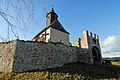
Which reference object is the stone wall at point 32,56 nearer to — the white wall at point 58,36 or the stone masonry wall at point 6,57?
the stone masonry wall at point 6,57

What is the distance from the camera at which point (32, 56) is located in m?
11.7

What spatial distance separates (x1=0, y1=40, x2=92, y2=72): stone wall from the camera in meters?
10.9

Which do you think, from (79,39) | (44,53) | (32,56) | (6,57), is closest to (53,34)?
(79,39)

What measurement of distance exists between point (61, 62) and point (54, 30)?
20.2ft

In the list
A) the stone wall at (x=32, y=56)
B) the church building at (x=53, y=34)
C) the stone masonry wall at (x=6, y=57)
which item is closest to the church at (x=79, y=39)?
the church building at (x=53, y=34)

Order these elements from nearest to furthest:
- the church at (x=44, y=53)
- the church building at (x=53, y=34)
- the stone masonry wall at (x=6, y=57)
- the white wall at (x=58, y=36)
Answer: the stone masonry wall at (x=6, y=57) < the church at (x=44, y=53) < the church building at (x=53, y=34) < the white wall at (x=58, y=36)

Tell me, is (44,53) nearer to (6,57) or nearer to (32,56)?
(32,56)

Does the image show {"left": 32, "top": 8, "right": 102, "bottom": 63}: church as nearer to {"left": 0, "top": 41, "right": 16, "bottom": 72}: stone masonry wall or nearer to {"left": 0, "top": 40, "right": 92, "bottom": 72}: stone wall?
{"left": 0, "top": 40, "right": 92, "bottom": 72}: stone wall

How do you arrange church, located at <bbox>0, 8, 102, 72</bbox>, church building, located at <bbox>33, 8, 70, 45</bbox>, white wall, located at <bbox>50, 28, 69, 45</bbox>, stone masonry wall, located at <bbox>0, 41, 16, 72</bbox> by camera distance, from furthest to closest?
white wall, located at <bbox>50, 28, 69, 45</bbox> < church building, located at <bbox>33, 8, 70, 45</bbox> < church, located at <bbox>0, 8, 102, 72</bbox> < stone masonry wall, located at <bbox>0, 41, 16, 72</bbox>

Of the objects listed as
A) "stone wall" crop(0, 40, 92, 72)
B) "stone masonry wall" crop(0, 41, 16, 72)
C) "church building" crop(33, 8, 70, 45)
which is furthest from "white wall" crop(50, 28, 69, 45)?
"stone masonry wall" crop(0, 41, 16, 72)

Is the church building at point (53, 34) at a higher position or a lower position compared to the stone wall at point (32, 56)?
higher

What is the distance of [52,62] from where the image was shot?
501 inches

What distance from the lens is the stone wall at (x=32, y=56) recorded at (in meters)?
10.9

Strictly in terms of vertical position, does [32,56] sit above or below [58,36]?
below
